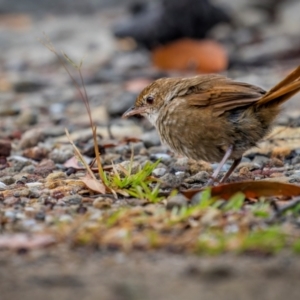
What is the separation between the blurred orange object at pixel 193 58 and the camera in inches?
430

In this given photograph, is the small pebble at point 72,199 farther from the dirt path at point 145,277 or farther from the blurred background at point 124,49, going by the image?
the blurred background at point 124,49

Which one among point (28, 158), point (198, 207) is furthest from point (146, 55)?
point (198, 207)

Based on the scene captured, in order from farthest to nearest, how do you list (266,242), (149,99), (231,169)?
(149,99) < (231,169) < (266,242)

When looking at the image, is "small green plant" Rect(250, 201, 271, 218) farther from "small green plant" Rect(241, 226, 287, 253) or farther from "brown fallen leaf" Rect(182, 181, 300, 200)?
"small green plant" Rect(241, 226, 287, 253)

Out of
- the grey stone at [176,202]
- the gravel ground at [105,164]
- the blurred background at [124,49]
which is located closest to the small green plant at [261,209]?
the gravel ground at [105,164]

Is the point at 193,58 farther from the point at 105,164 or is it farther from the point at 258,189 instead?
the point at 258,189

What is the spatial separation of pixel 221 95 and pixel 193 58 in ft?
18.5

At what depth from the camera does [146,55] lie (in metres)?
13.2

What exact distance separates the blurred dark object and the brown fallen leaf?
27.2ft

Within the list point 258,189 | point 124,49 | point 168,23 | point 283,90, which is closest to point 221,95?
point 283,90

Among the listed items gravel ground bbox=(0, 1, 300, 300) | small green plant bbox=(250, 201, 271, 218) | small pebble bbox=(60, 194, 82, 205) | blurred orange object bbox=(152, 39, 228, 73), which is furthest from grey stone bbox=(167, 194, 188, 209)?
blurred orange object bbox=(152, 39, 228, 73)

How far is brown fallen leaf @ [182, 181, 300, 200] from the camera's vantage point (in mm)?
4688

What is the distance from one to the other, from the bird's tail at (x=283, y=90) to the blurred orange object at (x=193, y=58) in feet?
18.0

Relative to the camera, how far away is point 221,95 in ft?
17.8
